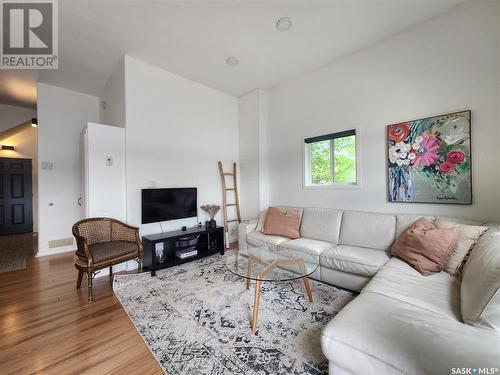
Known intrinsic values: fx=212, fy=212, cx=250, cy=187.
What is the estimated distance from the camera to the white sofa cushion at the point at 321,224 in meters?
2.94

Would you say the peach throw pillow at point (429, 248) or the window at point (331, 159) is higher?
the window at point (331, 159)

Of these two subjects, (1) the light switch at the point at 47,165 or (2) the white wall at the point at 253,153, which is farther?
(2) the white wall at the point at 253,153

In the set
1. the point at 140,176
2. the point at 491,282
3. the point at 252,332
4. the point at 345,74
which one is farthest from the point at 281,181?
→ the point at 491,282

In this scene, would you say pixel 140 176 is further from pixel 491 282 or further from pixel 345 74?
pixel 491 282

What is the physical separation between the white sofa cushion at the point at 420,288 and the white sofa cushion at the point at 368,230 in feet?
1.82

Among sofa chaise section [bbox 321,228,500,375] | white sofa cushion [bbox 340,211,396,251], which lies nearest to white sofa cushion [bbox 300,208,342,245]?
white sofa cushion [bbox 340,211,396,251]

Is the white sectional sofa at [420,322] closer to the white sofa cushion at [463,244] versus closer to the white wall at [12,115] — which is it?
the white sofa cushion at [463,244]

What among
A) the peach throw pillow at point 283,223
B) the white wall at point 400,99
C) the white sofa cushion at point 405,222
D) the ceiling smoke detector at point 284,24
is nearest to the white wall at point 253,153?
the white wall at point 400,99

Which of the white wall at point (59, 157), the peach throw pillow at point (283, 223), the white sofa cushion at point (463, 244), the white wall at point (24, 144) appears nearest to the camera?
the white sofa cushion at point (463, 244)

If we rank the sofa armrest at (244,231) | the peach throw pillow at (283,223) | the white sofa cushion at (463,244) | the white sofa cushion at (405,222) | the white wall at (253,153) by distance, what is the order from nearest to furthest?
the white sofa cushion at (463,244) → the white sofa cushion at (405,222) → the peach throw pillow at (283,223) → the sofa armrest at (244,231) → the white wall at (253,153)

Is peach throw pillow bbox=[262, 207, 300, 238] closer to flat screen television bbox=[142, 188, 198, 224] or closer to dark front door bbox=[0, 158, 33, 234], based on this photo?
flat screen television bbox=[142, 188, 198, 224]

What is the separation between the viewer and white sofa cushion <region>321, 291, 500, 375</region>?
939 mm

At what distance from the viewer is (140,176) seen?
3.29m

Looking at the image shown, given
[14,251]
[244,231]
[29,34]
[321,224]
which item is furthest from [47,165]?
[321,224]
